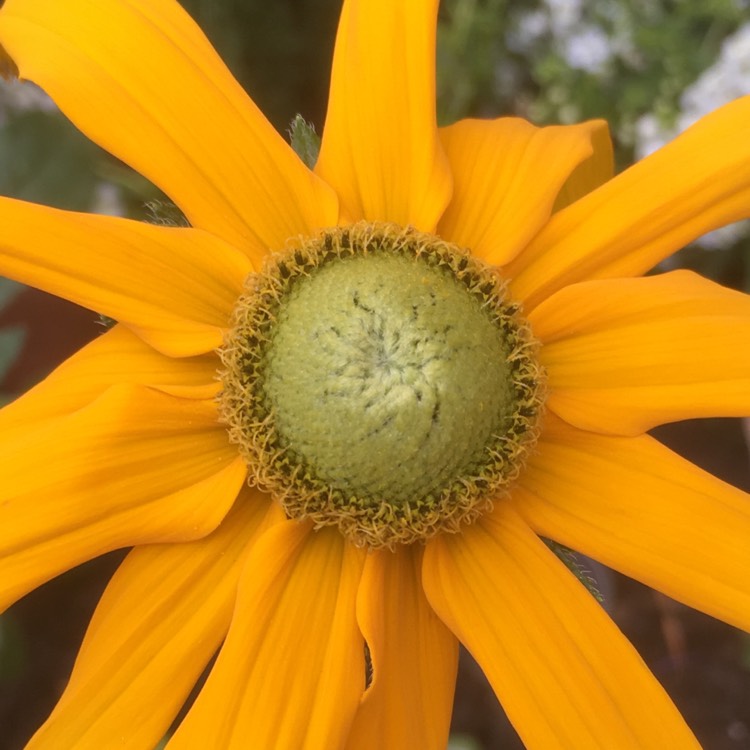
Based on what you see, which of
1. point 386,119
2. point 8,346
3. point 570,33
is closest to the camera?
point 386,119

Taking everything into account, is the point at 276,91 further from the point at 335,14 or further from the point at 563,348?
the point at 563,348

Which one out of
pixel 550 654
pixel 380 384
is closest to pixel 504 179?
pixel 380 384

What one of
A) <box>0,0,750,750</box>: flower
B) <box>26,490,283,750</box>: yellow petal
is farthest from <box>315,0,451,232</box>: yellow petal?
<box>26,490,283,750</box>: yellow petal

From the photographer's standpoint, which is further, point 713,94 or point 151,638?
point 713,94

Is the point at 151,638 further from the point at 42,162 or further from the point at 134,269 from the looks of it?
the point at 42,162

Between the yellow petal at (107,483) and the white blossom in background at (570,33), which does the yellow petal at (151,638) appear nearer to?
the yellow petal at (107,483)

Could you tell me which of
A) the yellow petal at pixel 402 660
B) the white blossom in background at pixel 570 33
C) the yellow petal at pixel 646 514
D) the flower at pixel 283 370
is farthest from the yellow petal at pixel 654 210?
the white blossom in background at pixel 570 33

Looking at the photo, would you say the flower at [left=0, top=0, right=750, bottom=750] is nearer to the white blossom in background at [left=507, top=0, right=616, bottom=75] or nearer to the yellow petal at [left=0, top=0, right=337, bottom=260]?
the yellow petal at [left=0, top=0, right=337, bottom=260]
